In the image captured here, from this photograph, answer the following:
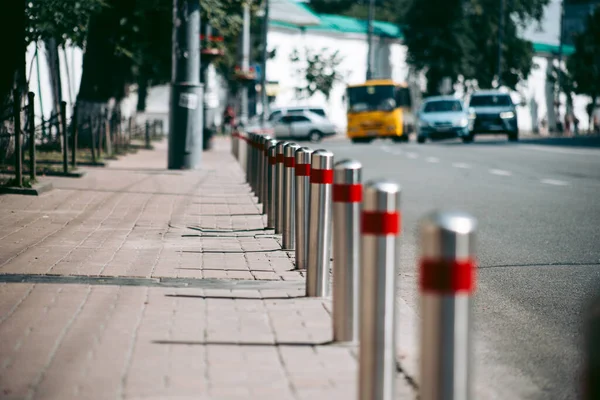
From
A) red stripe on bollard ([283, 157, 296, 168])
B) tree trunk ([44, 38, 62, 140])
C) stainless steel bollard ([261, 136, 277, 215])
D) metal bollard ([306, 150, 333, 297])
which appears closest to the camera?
metal bollard ([306, 150, 333, 297])

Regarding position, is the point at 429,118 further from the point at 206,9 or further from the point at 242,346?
the point at 242,346

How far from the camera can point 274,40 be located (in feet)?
242

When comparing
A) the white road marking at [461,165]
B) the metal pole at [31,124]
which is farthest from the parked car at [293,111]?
the metal pole at [31,124]

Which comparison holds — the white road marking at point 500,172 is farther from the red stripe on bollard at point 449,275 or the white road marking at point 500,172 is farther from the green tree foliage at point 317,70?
the green tree foliage at point 317,70

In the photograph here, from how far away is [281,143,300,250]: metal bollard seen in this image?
928 centimetres

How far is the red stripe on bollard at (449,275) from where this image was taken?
130 inches

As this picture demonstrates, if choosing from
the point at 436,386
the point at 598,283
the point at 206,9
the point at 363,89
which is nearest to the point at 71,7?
the point at 206,9

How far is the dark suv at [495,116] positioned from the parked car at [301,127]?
10.5m

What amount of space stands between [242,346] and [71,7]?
621 inches

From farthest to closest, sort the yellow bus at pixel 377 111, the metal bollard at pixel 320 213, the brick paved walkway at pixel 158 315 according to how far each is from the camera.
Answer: the yellow bus at pixel 377 111 → the metal bollard at pixel 320 213 → the brick paved walkway at pixel 158 315

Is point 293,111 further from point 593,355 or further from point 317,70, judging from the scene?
point 593,355

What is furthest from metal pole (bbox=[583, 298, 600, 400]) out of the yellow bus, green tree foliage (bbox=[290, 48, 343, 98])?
green tree foliage (bbox=[290, 48, 343, 98])

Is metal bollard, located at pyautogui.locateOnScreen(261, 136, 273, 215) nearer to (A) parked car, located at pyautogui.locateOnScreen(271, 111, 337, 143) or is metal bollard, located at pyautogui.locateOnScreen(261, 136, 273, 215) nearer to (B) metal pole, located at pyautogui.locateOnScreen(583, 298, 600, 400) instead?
(B) metal pole, located at pyautogui.locateOnScreen(583, 298, 600, 400)

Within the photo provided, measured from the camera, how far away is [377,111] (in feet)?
165
